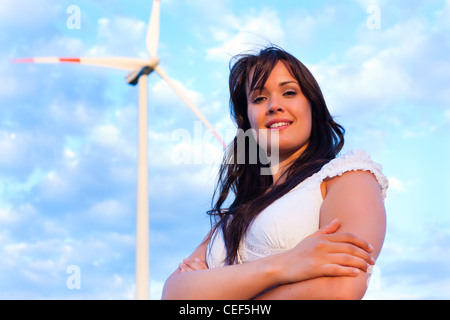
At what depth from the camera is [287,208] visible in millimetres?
3926

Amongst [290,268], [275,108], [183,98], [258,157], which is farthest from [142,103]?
[290,268]

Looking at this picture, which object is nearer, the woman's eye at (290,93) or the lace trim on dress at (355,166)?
the lace trim on dress at (355,166)

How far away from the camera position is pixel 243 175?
5.33 meters

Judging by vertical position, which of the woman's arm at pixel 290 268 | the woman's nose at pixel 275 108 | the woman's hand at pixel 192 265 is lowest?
the woman's arm at pixel 290 268

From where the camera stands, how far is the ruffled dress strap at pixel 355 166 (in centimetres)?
382

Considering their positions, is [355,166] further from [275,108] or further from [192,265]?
[192,265]

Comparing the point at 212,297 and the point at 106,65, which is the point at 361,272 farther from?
the point at 106,65

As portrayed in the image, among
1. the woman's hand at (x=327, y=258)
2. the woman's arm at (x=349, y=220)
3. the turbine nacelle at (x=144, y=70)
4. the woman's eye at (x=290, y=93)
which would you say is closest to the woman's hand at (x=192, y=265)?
the woman's arm at (x=349, y=220)

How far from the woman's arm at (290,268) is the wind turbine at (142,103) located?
35.0ft

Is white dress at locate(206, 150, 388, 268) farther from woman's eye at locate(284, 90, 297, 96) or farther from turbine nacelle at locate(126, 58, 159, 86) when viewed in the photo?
turbine nacelle at locate(126, 58, 159, 86)

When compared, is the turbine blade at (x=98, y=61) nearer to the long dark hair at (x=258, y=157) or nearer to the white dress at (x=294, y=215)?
the long dark hair at (x=258, y=157)

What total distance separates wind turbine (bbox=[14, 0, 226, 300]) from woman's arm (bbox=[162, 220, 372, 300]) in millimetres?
10656

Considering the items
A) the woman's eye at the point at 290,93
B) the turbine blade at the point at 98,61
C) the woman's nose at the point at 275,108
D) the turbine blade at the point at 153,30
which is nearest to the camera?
the woman's nose at the point at 275,108
